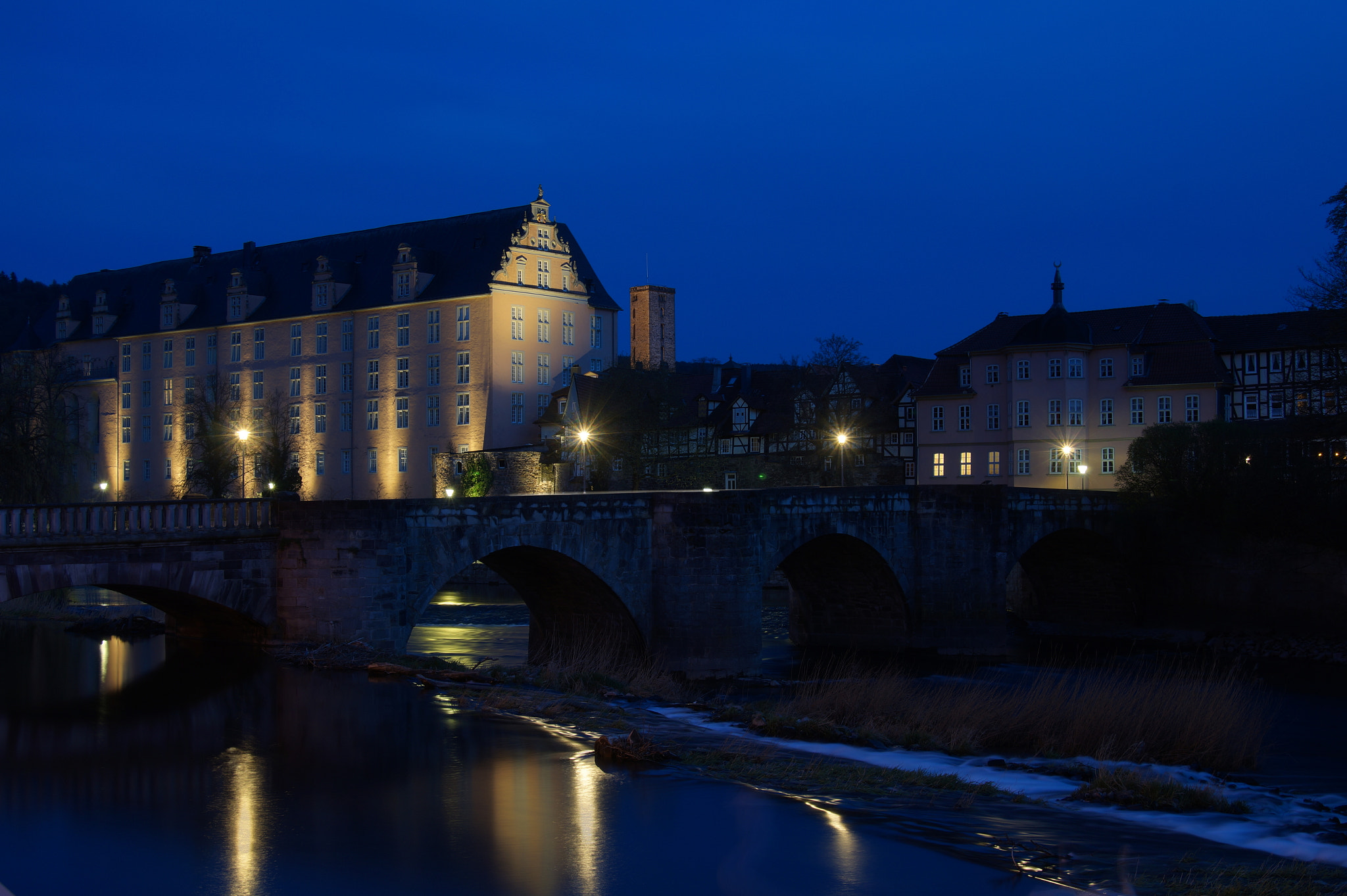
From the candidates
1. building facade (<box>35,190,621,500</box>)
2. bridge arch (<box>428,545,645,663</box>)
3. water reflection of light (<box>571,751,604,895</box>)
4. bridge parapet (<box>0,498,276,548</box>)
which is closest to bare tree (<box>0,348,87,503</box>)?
bridge parapet (<box>0,498,276,548</box>)

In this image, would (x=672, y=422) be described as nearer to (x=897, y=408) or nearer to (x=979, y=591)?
(x=897, y=408)

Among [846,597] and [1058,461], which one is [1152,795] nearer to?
[846,597]

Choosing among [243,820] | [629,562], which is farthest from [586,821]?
[629,562]

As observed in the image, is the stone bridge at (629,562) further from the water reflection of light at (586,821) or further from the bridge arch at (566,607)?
the water reflection of light at (586,821)

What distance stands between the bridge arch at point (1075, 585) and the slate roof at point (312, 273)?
3654cm

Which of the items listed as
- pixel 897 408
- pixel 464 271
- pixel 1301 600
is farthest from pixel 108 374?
pixel 1301 600

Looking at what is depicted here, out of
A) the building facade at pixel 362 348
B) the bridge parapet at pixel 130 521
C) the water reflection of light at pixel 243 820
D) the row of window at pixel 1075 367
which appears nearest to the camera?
the water reflection of light at pixel 243 820

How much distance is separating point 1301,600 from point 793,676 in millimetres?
20350

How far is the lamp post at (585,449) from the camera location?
65.2m

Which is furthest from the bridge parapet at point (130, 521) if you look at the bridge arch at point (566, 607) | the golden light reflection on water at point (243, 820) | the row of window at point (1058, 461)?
the row of window at point (1058, 461)

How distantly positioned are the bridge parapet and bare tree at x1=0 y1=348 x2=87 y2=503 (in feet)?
58.3

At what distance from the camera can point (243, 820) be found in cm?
1335

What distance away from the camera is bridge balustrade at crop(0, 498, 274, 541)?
22.4 m

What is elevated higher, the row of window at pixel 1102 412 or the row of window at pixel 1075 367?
the row of window at pixel 1075 367
